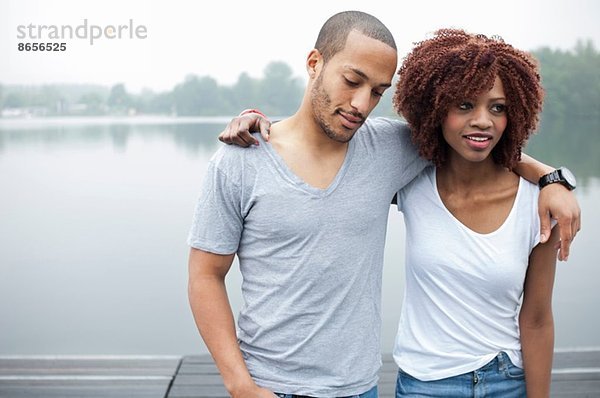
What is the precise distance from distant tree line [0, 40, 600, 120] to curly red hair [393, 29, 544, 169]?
7.09 ft

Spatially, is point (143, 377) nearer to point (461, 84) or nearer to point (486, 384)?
point (486, 384)

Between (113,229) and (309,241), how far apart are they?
2.62 m

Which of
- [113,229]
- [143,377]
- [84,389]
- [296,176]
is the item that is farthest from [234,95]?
[296,176]

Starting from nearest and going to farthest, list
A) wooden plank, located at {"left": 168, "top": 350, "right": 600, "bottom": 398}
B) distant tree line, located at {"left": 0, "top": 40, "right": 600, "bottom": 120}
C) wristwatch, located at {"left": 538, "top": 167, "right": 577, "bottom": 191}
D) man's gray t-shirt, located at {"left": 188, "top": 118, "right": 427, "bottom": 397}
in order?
man's gray t-shirt, located at {"left": 188, "top": 118, "right": 427, "bottom": 397} → wristwatch, located at {"left": 538, "top": 167, "right": 577, "bottom": 191} → wooden plank, located at {"left": 168, "top": 350, "right": 600, "bottom": 398} → distant tree line, located at {"left": 0, "top": 40, "right": 600, "bottom": 120}

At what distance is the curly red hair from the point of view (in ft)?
4.10

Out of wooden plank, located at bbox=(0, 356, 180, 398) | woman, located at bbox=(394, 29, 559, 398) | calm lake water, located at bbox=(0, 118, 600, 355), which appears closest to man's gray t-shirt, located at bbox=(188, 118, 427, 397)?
woman, located at bbox=(394, 29, 559, 398)

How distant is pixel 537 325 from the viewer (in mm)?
1330

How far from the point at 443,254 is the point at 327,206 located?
0.80 ft

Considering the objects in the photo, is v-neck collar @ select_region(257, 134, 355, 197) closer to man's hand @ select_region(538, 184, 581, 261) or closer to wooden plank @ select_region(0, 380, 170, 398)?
man's hand @ select_region(538, 184, 581, 261)

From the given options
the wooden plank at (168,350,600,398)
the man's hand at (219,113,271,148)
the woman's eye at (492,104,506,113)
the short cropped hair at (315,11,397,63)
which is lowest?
the wooden plank at (168,350,600,398)

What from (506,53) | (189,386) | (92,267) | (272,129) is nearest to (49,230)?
(92,267)

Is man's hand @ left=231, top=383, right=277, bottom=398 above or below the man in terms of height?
below

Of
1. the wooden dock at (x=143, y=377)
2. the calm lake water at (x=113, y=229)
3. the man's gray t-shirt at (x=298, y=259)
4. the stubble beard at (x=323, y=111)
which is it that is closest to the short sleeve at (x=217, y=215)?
the man's gray t-shirt at (x=298, y=259)

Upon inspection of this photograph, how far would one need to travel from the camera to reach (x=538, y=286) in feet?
4.29
